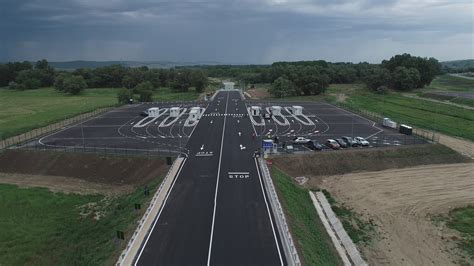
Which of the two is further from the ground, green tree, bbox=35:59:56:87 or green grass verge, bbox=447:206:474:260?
green tree, bbox=35:59:56:87

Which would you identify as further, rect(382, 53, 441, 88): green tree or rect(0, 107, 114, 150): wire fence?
rect(382, 53, 441, 88): green tree

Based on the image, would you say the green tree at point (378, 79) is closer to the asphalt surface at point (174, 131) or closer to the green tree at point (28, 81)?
the asphalt surface at point (174, 131)

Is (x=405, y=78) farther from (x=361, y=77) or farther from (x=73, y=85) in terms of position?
(x=73, y=85)

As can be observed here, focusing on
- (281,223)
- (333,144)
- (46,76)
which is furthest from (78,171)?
(46,76)

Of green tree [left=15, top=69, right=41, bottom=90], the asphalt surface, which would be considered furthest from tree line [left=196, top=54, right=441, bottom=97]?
green tree [left=15, top=69, right=41, bottom=90]

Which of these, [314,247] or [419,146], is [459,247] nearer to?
[314,247]

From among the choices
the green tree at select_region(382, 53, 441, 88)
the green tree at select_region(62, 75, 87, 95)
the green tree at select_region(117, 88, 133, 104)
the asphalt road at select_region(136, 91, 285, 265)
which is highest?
the green tree at select_region(382, 53, 441, 88)

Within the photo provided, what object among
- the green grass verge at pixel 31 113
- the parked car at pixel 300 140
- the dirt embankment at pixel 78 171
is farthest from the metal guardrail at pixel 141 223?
the green grass verge at pixel 31 113

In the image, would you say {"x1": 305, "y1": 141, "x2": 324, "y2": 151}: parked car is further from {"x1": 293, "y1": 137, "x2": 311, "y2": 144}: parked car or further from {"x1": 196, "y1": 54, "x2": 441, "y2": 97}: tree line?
{"x1": 196, "y1": 54, "x2": 441, "y2": 97}: tree line
